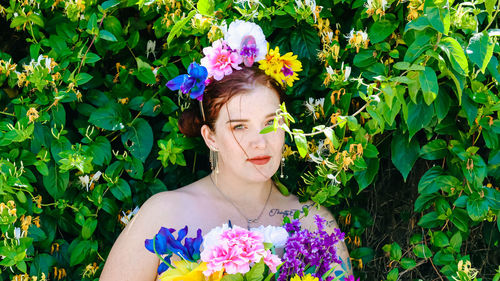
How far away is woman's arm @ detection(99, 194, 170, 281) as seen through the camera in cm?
201

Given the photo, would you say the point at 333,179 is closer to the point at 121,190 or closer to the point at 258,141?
the point at 258,141

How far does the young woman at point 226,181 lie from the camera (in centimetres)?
203

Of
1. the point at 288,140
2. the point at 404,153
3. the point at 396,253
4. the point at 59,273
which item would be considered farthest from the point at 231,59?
the point at 59,273

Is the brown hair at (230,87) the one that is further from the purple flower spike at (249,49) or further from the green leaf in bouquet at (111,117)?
the green leaf in bouquet at (111,117)

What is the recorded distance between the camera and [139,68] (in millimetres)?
2408

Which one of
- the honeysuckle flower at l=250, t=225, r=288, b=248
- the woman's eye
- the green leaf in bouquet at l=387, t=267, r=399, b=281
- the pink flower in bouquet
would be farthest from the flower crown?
the green leaf in bouquet at l=387, t=267, r=399, b=281

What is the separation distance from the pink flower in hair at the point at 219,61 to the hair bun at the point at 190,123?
21cm

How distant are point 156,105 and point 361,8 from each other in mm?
839

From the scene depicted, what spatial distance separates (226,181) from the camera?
217 cm

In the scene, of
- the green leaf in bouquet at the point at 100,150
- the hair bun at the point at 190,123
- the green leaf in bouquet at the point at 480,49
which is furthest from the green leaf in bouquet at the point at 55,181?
the green leaf in bouquet at the point at 480,49

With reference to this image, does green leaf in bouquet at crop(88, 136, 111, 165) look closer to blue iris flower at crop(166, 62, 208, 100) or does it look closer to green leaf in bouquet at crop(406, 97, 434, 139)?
blue iris flower at crop(166, 62, 208, 100)

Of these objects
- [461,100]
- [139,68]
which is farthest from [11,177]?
[461,100]

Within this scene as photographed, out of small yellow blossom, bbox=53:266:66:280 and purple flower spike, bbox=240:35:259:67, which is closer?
purple flower spike, bbox=240:35:259:67

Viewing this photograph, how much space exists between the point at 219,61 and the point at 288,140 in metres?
0.54
